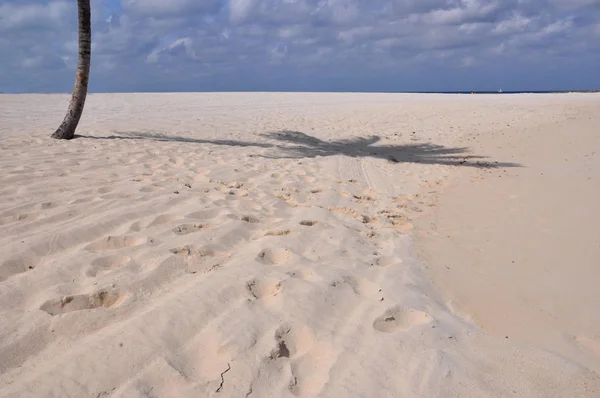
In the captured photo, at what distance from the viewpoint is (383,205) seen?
5.11 meters

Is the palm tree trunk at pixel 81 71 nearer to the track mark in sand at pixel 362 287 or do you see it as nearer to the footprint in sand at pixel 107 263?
the footprint in sand at pixel 107 263

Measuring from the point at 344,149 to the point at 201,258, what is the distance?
22.7ft

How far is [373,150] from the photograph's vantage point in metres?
9.68

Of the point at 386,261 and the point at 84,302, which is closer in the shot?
the point at 84,302

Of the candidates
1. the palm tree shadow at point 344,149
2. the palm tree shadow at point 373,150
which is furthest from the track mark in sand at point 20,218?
the palm tree shadow at point 373,150

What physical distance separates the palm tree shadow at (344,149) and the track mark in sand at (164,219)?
4.01m

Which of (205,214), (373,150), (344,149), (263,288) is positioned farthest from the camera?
(373,150)

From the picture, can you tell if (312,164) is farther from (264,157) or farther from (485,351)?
(485,351)

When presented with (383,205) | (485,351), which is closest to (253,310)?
(485,351)

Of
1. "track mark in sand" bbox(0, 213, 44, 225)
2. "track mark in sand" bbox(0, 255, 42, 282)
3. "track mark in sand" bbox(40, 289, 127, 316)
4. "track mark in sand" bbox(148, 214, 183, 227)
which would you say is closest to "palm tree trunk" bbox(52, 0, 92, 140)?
"track mark in sand" bbox(0, 213, 44, 225)

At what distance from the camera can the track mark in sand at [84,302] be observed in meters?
2.21

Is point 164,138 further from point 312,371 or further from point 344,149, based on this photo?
point 312,371

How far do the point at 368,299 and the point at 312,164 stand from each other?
4.74m

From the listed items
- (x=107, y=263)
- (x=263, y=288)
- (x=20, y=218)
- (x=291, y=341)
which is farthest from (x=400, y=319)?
(x=20, y=218)
